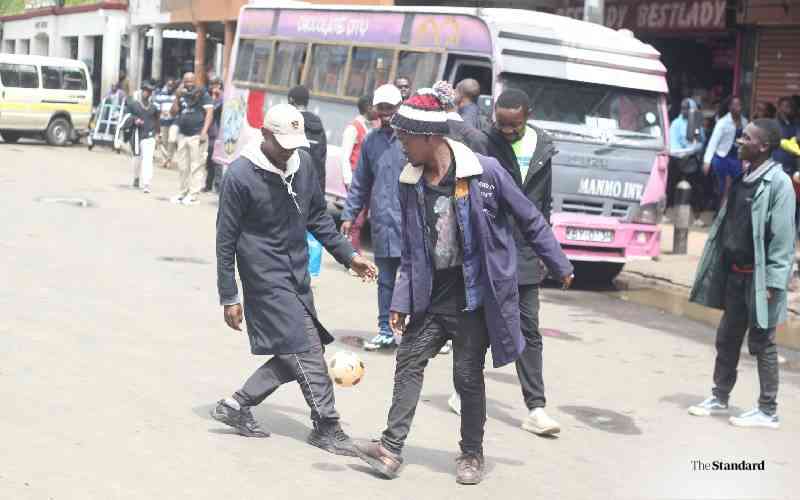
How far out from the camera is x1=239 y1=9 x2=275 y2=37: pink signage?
19328mm

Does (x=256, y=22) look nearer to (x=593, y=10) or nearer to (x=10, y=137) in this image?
(x=593, y=10)

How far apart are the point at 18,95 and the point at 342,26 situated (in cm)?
1692

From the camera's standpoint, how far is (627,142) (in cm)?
1387

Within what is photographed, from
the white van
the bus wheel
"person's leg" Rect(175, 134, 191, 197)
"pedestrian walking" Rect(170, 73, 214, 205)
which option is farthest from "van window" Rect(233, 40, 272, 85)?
the white van

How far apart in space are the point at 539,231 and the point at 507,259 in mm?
310

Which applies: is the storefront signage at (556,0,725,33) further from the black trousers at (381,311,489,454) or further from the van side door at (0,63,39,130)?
the black trousers at (381,311,489,454)

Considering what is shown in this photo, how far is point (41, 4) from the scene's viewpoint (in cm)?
5628

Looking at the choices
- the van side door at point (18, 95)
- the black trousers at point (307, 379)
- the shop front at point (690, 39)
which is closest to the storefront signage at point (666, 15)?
the shop front at point (690, 39)

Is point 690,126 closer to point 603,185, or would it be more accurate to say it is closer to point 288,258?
point 603,185

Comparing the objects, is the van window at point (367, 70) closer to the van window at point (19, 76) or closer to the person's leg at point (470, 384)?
the person's leg at point (470, 384)

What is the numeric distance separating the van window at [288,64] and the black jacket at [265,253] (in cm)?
1159

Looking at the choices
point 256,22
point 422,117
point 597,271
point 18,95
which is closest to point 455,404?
point 422,117

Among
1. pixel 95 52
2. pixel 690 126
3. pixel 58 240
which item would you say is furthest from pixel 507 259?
pixel 95 52

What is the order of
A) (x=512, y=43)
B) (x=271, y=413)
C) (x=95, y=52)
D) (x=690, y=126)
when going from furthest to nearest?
(x=95, y=52) → (x=690, y=126) → (x=512, y=43) → (x=271, y=413)
